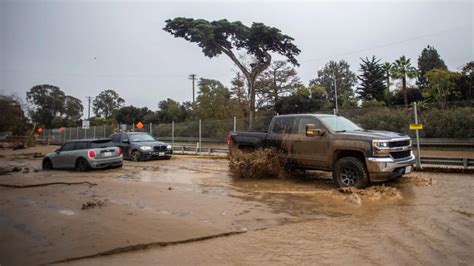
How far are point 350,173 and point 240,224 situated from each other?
378 centimetres

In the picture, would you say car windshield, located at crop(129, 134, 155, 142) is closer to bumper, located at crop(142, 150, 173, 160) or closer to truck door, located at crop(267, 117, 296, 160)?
bumper, located at crop(142, 150, 173, 160)

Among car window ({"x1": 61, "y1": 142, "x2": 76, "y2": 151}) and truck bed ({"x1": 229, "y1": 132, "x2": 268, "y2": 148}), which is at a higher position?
truck bed ({"x1": 229, "y1": 132, "x2": 268, "y2": 148})

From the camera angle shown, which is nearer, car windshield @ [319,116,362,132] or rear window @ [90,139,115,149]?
car windshield @ [319,116,362,132]

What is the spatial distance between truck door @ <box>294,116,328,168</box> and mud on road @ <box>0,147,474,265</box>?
68 cm

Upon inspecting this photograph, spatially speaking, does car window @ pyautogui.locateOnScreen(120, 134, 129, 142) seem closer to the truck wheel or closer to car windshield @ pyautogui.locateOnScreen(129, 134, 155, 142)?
car windshield @ pyautogui.locateOnScreen(129, 134, 155, 142)

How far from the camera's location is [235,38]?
33.2 meters

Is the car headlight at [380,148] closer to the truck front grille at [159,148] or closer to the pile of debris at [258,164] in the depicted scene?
the pile of debris at [258,164]

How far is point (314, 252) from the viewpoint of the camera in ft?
12.5

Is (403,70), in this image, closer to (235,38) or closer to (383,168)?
(235,38)

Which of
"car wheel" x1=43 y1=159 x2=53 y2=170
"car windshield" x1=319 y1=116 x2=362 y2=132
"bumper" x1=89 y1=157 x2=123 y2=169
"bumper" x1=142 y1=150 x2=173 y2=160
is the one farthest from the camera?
"bumper" x1=142 y1=150 x2=173 y2=160

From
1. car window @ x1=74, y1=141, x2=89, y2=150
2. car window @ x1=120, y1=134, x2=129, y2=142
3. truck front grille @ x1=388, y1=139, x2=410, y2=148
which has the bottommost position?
car window @ x1=74, y1=141, x2=89, y2=150

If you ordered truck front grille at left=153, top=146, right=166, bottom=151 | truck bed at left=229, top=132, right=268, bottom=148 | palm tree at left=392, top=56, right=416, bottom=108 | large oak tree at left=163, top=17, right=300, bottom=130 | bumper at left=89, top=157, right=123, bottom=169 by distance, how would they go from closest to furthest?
truck bed at left=229, top=132, right=268, bottom=148 → bumper at left=89, top=157, right=123, bottom=169 → truck front grille at left=153, top=146, right=166, bottom=151 → large oak tree at left=163, top=17, right=300, bottom=130 → palm tree at left=392, top=56, right=416, bottom=108

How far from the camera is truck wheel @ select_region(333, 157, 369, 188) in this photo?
727cm

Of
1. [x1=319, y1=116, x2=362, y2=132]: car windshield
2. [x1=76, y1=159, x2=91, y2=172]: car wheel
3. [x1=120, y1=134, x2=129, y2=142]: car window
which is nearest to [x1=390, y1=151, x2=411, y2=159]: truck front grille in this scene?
[x1=319, y1=116, x2=362, y2=132]: car windshield
